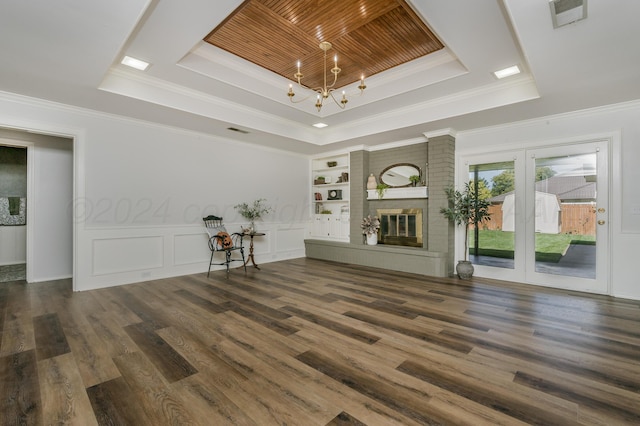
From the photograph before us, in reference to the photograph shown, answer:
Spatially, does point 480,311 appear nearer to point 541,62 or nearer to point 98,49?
point 541,62

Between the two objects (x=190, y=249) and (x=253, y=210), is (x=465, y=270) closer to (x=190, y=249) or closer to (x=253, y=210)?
(x=253, y=210)

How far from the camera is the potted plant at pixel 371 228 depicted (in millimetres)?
6438

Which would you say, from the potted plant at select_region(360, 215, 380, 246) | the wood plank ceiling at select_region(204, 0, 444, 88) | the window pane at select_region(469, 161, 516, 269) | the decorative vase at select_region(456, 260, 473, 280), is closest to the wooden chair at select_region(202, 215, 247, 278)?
the potted plant at select_region(360, 215, 380, 246)

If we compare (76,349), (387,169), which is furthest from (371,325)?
(387,169)

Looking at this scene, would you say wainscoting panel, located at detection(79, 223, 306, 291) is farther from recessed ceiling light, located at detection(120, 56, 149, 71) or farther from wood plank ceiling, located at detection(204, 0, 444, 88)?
wood plank ceiling, located at detection(204, 0, 444, 88)

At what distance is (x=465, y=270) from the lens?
506cm

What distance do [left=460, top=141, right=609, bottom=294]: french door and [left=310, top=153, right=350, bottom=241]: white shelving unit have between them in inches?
110

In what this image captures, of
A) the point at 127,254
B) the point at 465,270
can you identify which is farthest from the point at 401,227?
the point at 127,254

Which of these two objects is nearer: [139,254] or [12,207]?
[139,254]

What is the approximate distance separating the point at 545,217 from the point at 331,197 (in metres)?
4.34

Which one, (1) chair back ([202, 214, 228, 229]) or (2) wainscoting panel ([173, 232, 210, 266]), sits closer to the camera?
(2) wainscoting panel ([173, 232, 210, 266])

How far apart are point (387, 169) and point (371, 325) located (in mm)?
4213

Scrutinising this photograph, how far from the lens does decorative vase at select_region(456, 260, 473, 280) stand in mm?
5059

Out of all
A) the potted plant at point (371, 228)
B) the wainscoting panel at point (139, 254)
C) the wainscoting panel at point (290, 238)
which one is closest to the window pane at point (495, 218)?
the potted plant at point (371, 228)
